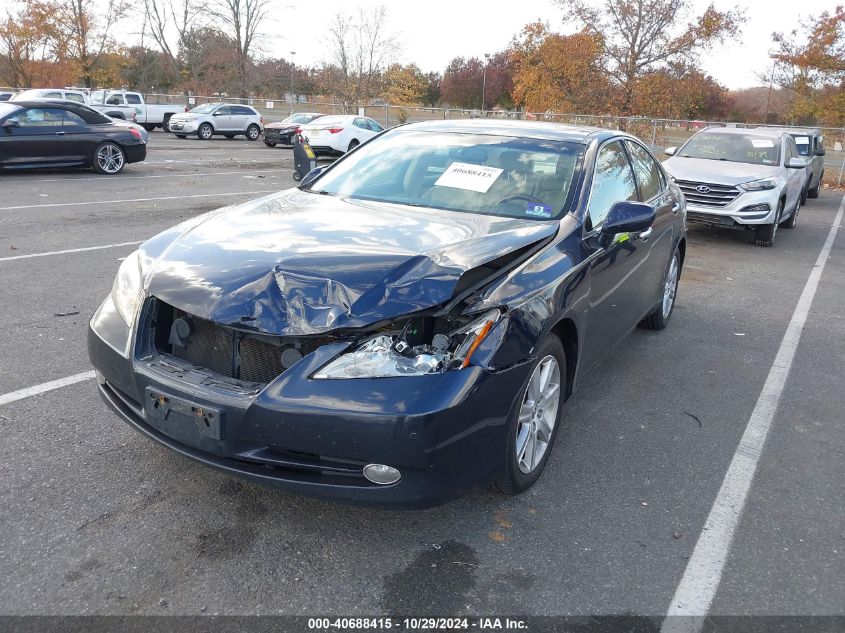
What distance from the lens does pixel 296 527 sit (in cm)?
295

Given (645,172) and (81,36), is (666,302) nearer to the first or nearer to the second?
(645,172)

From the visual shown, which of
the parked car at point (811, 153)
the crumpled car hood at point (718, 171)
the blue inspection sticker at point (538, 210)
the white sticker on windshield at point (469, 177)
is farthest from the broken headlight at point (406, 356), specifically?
the parked car at point (811, 153)

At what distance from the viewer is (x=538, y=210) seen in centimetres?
381

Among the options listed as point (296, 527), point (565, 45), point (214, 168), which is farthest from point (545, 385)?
point (565, 45)

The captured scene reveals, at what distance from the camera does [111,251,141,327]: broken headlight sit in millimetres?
3057

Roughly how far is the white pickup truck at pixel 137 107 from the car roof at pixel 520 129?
89.9 ft

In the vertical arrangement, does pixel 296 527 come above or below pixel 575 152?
below

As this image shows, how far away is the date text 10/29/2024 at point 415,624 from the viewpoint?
2.42 meters

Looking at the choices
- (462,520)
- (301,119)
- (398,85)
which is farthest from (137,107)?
(462,520)

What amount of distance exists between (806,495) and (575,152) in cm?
222

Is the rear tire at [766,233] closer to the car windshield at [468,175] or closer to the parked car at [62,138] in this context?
the car windshield at [468,175]

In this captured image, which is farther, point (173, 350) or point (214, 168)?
point (214, 168)

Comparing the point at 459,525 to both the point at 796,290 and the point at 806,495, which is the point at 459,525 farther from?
the point at 796,290

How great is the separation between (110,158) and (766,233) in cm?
1271
